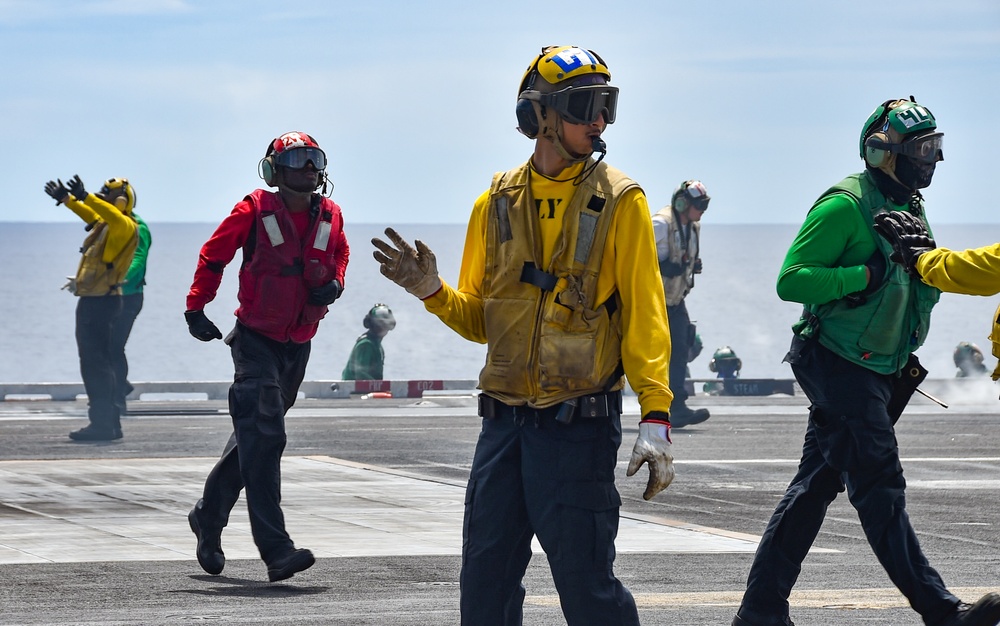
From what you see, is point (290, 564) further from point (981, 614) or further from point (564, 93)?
point (564, 93)

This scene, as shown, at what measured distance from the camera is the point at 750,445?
17906mm

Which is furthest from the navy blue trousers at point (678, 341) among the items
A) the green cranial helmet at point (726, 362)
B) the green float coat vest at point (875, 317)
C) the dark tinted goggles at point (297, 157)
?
the green float coat vest at point (875, 317)

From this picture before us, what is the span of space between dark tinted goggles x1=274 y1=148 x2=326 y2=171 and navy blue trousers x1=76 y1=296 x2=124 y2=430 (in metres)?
8.04

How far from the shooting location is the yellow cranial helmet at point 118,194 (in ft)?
56.7

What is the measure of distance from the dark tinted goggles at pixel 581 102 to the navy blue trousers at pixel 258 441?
12.0ft

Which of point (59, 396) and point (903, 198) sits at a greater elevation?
point (903, 198)

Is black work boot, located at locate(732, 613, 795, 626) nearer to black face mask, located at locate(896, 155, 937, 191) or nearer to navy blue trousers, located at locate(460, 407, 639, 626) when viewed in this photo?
navy blue trousers, located at locate(460, 407, 639, 626)

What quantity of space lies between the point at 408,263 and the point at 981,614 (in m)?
2.74

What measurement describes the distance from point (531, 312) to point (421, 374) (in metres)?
69.4

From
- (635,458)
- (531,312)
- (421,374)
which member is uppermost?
(531,312)

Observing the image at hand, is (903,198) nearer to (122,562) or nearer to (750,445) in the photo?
(122,562)

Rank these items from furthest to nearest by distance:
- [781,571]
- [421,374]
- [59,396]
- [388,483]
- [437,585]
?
[421,374] < [59,396] < [388,483] < [437,585] < [781,571]

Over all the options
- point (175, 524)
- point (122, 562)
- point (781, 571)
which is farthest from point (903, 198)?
point (175, 524)

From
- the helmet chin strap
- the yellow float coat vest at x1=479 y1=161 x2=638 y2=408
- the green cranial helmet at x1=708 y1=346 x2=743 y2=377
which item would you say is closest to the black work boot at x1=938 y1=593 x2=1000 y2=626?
the yellow float coat vest at x1=479 y1=161 x2=638 y2=408
